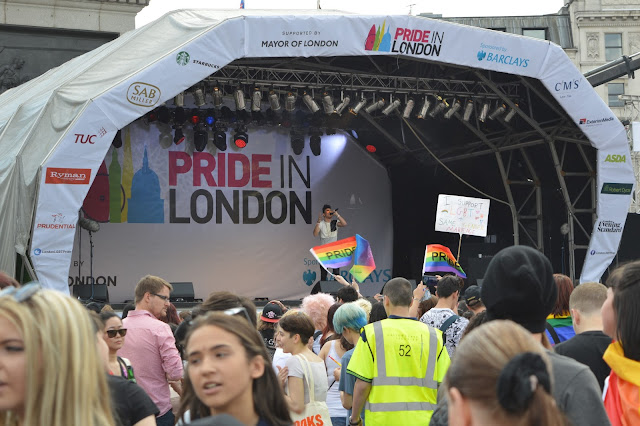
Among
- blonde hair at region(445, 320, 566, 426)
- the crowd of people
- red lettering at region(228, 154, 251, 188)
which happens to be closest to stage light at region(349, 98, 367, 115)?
red lettering at region(228, 154, 251, 188)

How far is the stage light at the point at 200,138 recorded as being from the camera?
16766 millimetres

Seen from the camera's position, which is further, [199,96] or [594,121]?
[199,96]

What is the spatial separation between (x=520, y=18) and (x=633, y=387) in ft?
164

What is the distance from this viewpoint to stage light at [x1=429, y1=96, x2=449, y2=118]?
14620 millimetres

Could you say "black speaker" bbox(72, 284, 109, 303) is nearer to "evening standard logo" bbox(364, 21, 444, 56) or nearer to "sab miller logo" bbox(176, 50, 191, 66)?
"sab miller logo" bbox(176, 50, 191, 66)

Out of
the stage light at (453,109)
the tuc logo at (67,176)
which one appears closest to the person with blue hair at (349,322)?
the tuc logo at (67,176)

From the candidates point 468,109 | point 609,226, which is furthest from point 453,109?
point 609,226

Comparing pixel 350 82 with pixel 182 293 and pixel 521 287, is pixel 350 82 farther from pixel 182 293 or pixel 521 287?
pixel 521 287

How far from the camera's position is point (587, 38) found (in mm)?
50344

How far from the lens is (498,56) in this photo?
13188 mm

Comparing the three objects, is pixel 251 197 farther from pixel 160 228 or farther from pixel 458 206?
pixel 458 206

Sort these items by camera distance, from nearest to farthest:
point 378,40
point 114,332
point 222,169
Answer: point 114,332, point 378,40, point 222,169

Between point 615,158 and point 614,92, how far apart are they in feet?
122

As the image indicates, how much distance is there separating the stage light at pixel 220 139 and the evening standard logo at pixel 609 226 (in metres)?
7.08
